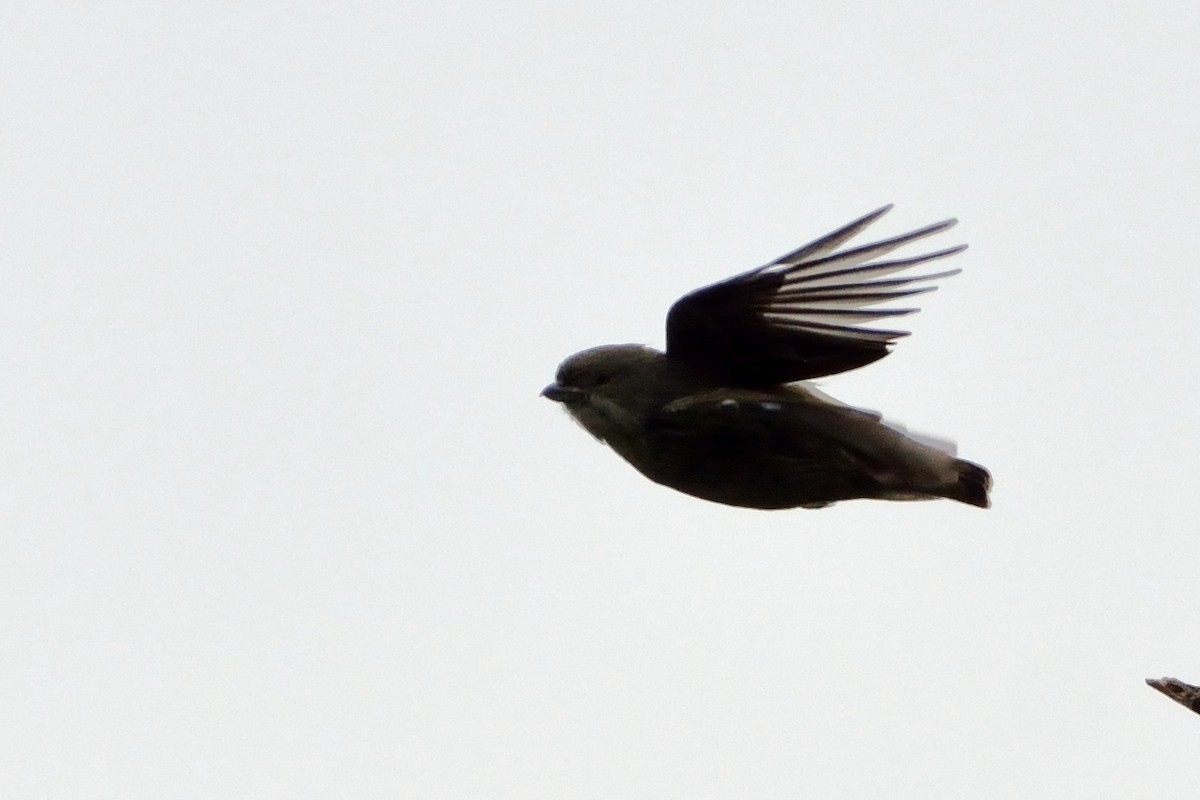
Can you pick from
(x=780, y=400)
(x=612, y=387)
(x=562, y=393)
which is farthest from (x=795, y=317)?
(x=562, y=393)

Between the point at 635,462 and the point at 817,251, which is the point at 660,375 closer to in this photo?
the point at 635,462

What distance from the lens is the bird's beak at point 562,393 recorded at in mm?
6883

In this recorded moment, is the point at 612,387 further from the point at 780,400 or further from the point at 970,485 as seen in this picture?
the point at 970,485

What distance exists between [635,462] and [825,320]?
99 cm

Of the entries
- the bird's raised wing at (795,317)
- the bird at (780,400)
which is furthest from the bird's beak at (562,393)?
the bird's raised wing at (795,317)

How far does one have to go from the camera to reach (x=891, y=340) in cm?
638

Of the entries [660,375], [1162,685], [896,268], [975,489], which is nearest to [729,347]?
[660,375]

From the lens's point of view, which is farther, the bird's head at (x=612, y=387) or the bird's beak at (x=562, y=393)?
the bird's beak at (x=562, y=393)

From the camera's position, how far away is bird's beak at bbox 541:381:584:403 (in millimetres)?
6883

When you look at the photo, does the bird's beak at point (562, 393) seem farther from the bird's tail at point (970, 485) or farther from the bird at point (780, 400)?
the bird's tail at point (970, 485)

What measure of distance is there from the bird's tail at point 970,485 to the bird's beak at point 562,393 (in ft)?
5.38

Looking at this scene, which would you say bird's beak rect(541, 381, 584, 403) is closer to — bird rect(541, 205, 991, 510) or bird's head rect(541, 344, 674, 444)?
bird's head rect(541, 344, 674, 444)

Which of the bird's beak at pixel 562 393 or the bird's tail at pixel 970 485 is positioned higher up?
the bird's beak at pixel 562 393

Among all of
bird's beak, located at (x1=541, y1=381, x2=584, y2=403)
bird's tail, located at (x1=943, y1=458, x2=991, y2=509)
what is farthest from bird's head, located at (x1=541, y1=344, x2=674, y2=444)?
bird's tail, located at (x1=943, y1=458, x2=991, y2=509)
